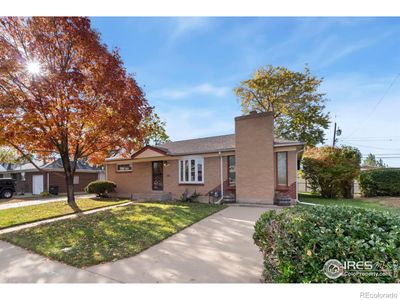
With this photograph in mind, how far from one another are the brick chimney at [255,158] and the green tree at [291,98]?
11121mm

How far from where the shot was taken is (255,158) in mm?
11227

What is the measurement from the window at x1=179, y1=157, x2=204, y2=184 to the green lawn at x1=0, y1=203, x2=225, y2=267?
5.05 metres

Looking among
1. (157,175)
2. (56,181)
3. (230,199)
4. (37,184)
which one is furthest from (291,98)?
(37,184)

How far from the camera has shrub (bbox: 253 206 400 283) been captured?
2340 millimetres

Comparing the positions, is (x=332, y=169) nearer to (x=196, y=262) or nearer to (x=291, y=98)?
(x=291, y=98)

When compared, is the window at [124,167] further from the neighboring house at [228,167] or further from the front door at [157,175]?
the front door at [157,175]

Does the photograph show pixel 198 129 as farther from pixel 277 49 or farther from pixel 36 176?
pixel 36 176

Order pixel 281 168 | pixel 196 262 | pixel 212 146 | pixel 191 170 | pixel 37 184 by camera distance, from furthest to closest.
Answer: pixel 37 184 < pixel 191 170 < pixel 212 146 < pixel 281 168 < pixel 196 262

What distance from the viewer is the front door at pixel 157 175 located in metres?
15.1

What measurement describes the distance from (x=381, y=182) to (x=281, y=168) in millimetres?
8254

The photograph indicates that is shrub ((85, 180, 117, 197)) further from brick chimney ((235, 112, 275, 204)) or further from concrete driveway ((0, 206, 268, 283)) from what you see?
concrete driveway ((0, 206, 268, 283))

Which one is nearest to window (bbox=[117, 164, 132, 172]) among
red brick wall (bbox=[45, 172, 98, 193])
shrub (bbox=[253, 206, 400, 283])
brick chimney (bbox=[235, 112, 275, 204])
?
red brick wall (bbox=[45, 172, 98, 193])

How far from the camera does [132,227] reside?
6.68 m
